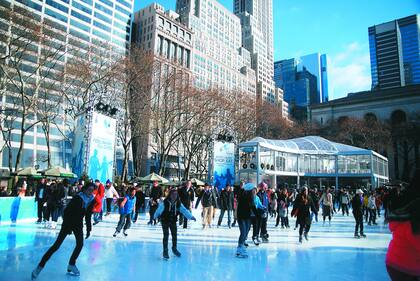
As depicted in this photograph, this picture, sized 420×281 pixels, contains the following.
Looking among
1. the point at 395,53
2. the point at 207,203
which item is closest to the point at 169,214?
the point at 207,203

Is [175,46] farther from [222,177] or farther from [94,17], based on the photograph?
[222,177]

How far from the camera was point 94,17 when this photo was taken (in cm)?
7162

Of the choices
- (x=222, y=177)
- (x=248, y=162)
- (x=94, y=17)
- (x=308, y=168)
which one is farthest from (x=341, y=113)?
(x=94, y=17)

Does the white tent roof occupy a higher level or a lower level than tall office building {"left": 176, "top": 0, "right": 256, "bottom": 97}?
lower

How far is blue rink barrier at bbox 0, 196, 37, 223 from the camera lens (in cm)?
1175

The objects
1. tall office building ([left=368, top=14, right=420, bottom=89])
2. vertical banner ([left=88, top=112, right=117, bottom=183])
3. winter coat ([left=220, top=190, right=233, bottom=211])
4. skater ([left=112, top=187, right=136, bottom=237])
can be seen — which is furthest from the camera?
tall office building ([left=368, top=14, right=420, bottom=89])

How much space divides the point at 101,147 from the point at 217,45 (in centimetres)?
10803

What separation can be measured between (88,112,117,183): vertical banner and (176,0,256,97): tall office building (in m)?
81.3

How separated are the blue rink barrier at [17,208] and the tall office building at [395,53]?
118 metres

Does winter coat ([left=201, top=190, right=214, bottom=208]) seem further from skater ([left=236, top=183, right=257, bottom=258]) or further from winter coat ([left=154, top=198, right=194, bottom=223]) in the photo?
winter coat ([left=154, top=198, right=194, bottom=223])

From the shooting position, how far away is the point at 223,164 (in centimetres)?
2373

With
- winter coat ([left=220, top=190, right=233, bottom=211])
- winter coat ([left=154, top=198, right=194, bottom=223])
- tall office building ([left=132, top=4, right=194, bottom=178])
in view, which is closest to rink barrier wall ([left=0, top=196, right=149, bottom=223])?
winter coat ([left=154, top=198, right=194, bottom=223])

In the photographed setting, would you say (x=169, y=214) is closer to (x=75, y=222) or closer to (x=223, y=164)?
(x=75, y=222)

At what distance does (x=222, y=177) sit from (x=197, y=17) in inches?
4212
